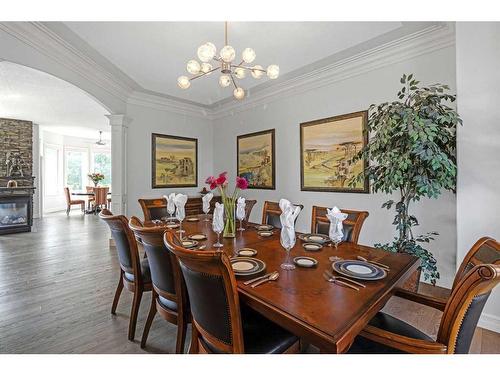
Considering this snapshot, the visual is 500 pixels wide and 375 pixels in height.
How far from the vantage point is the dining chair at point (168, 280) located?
61.8 inches

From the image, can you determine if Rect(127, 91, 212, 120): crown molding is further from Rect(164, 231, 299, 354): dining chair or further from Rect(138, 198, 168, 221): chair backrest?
Rect(164, 231, 299, 354): dining chair

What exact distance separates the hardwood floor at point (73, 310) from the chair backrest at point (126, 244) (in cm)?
52

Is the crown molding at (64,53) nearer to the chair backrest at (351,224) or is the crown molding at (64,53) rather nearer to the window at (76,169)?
the chair backrest at (351,224)

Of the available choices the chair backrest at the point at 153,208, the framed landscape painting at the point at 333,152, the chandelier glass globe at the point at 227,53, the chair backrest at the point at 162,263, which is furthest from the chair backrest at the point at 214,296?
the framed landscape painting at the point at 333,152

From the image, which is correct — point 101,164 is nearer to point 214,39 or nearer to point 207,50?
point 214,39

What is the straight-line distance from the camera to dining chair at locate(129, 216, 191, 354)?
1570mm

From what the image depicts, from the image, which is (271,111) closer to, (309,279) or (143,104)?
(143,104)

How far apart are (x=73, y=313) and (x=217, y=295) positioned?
209 centimetres

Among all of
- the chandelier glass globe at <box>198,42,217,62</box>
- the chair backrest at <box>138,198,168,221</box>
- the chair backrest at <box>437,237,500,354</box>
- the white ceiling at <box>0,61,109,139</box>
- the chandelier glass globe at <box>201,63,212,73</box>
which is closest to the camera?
the chair backrest at <box>437,237,500,354</box>

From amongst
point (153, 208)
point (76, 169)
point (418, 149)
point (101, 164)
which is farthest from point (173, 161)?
point (101, 164)

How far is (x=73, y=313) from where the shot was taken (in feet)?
7.66

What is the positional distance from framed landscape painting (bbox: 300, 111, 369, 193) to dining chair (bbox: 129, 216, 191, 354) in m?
2.44

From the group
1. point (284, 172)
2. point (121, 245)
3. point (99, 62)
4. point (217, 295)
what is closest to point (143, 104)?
point (99, 62)

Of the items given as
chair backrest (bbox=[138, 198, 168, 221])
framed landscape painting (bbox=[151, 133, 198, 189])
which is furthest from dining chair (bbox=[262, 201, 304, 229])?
framed landscape painting (bbox=[151, 133, 198, 189])
